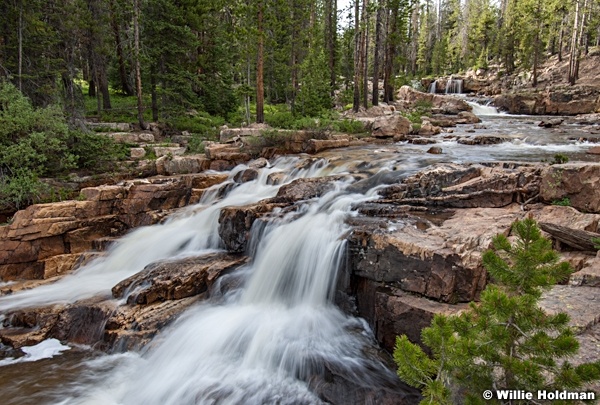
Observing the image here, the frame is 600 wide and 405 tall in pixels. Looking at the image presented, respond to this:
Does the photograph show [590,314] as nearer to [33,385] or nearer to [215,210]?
[33,385]

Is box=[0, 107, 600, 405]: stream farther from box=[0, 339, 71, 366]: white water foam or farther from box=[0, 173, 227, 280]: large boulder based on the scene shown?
box=[0, 173, 227, 280]: large boulder

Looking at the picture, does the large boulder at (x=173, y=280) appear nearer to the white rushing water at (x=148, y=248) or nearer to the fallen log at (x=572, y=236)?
the white rushing water at (x=148, y=248)

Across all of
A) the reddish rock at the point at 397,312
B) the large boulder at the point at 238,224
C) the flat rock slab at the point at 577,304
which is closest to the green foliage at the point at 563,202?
the flat rock slab at the point at 577,304

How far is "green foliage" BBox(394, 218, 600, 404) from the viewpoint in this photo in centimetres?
260

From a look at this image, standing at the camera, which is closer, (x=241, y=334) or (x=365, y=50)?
(x=241, y=334)

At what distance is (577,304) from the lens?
14.8ft

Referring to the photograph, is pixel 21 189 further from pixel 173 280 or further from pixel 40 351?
pixel 173 280

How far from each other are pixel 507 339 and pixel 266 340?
451 centimetres

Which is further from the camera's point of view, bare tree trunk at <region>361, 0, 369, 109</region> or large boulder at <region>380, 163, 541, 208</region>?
bare tree trunk at <region>361, 0, 369, 109</region>

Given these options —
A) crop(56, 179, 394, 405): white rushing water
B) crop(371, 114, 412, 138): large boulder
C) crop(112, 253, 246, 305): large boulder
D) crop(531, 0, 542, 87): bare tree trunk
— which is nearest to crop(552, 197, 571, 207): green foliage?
crop(56, 179, 394, 405): white rushing water

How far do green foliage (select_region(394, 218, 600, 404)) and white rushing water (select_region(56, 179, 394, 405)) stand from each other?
2.73m

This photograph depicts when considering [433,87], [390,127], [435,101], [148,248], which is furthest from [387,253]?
[433,87]

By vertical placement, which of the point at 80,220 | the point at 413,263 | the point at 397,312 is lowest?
the point at 397,312

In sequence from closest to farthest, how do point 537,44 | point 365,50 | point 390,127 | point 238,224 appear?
point 238,224 < point 390,127 < point 365,50 < point 537,44
